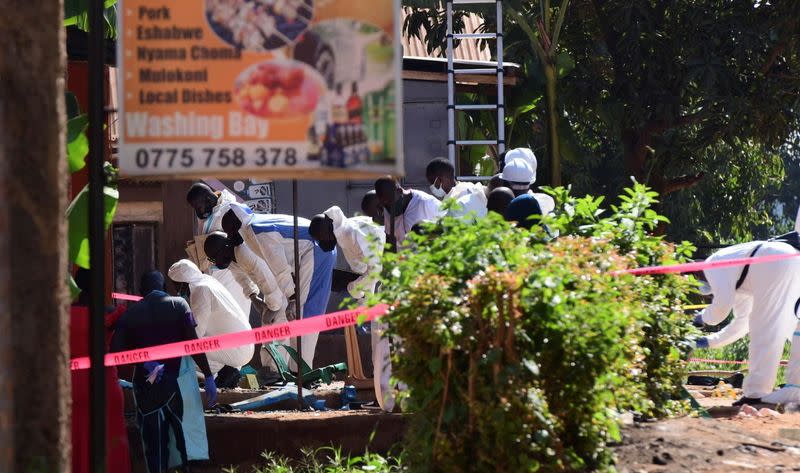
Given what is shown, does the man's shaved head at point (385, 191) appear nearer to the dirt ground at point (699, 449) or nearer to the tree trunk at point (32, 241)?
the dirt ground at point (699, 449)

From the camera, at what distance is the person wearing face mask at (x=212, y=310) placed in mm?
11727

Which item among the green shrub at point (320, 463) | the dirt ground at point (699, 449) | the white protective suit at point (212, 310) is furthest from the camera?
the white protective suit at point (212, 310)

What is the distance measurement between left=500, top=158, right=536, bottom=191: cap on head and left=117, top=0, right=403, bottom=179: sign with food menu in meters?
5.27

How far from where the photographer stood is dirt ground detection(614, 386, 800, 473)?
20.9ft

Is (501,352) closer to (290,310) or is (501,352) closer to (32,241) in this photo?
(32,241)

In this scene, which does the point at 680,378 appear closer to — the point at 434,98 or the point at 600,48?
the point at 434,98

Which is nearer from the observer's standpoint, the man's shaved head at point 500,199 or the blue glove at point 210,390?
the man's shaved head at point 500,199

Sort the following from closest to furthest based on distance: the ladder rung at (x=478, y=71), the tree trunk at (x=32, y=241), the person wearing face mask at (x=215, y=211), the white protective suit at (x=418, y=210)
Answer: the tree trunk at (x=32, y=241)
the white protective suit at (x=418, y=210)
the person wearing face mask at (x=215, y=211)
the ladder rung at (x=478, y=71)

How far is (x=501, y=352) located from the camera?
5.76 m

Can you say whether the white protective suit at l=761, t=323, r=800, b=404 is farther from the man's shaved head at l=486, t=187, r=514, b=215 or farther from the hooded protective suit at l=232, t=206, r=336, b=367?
the hooded protective suit at l=232, t=206, r=336, b=367

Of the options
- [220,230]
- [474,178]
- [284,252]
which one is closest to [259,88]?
[284,252]

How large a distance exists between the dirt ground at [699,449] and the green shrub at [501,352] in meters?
0.29

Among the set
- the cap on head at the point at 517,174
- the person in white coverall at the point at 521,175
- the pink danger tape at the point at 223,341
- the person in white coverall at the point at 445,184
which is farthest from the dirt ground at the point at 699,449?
the person in white coverall at the point at 445,184

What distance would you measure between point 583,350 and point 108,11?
730 centimetres
